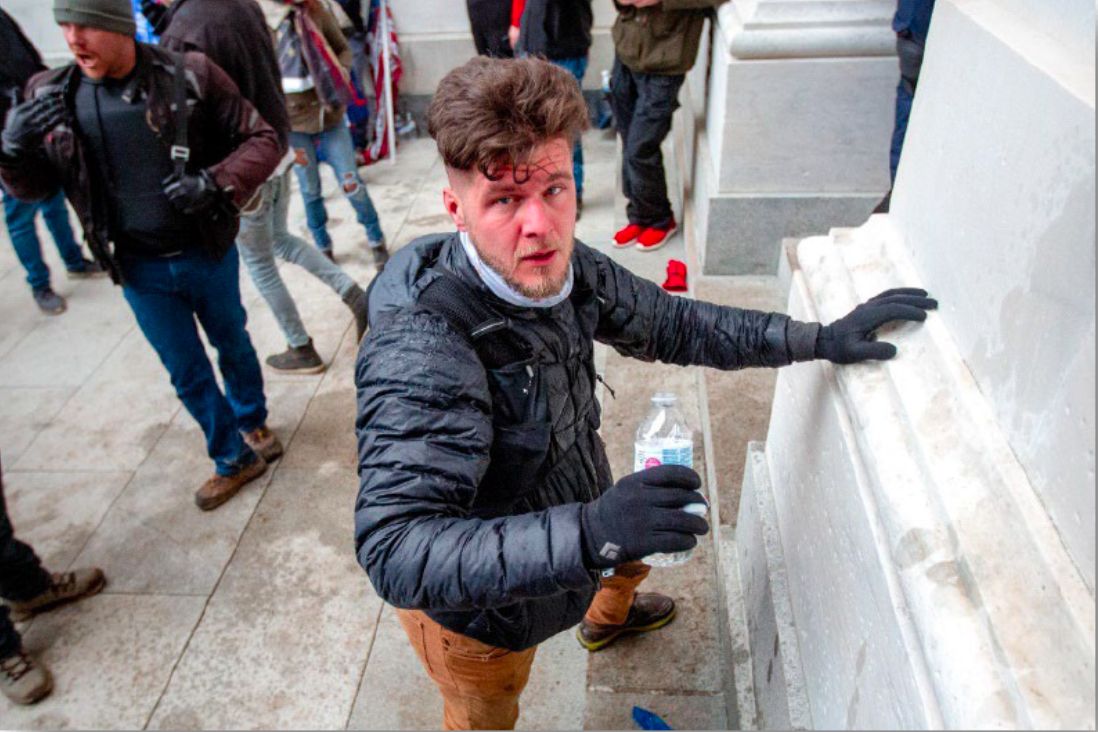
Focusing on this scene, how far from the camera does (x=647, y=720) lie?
255cm

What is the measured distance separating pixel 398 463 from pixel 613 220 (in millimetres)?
4692

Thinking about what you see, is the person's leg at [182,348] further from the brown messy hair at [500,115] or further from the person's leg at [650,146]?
the person's leg at [650,146]

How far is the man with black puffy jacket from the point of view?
4.48 feet

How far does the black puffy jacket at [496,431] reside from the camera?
4.50 feet

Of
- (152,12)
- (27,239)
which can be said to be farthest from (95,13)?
(27,239)

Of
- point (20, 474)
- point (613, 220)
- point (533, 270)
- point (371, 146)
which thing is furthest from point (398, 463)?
point (371, 146)

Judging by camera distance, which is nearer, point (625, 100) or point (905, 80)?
point (905, 80)

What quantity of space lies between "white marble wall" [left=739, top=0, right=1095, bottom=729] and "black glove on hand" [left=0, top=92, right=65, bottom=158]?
273 centimetres

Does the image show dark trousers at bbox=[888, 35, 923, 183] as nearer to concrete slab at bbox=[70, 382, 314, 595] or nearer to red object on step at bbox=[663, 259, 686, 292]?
red object on step at bbox=[663, 259, 686, 292]

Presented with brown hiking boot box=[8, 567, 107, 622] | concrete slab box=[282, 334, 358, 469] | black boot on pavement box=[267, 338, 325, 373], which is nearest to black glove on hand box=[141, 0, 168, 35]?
black boot on pavement box=[267, 338, 325, 373]

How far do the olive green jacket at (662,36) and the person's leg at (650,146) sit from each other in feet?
0.35

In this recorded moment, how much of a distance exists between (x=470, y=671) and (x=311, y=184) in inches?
164

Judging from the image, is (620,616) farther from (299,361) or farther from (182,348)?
(299,361)

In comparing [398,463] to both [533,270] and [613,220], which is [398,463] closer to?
[533,270]
